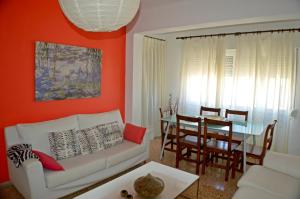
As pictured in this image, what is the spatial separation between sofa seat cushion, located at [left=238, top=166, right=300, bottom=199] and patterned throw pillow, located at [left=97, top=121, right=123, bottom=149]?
186 centimetres

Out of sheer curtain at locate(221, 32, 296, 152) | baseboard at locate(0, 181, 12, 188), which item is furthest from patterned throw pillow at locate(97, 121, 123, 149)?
sheer curtain at locate(221, 32, 296, 152)

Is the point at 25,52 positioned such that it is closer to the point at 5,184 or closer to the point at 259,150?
the point at 5,184

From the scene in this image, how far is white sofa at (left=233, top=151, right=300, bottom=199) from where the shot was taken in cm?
217

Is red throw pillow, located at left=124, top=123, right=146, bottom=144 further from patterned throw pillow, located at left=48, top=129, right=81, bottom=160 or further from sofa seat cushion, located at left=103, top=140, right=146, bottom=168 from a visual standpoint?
patterned throw pillow, located at left=48, top=129, right=81, bottom=160

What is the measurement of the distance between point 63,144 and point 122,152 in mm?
804

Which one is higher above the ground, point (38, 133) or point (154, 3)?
point (154, 3)

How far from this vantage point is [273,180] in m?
2.44

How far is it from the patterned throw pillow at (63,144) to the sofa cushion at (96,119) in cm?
31

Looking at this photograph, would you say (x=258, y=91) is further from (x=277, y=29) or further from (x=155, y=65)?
(x=155, y=65)

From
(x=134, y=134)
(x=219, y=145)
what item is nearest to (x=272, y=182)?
(x=219, y=145)

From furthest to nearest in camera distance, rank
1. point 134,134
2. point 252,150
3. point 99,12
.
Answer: point 134,134
point 252,150
point 99,12

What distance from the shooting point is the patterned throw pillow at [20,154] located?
2.44m

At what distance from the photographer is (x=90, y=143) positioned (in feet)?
10.6

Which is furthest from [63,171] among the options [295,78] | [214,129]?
[295,78]
